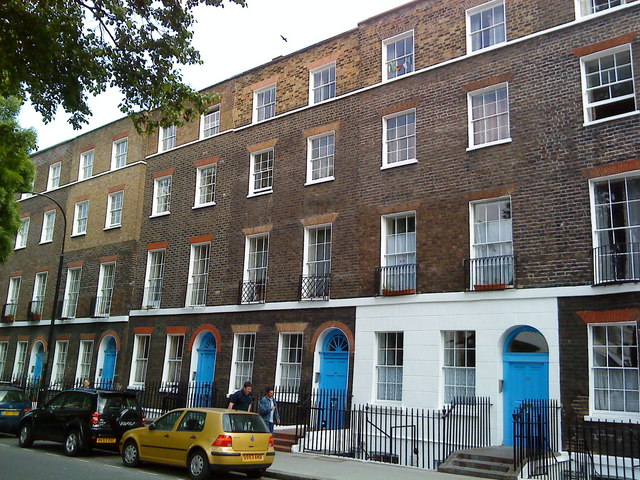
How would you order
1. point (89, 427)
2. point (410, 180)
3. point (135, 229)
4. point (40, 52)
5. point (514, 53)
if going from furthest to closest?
point (135, 229) → point (410, 180) → point (514, 53) → point (89, 427) → point (40, 52)

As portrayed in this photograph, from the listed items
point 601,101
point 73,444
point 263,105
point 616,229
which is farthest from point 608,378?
point 263,105

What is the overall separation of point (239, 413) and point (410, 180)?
9.01m

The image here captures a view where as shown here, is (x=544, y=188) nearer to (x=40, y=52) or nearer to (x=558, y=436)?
(x=558, y=436)

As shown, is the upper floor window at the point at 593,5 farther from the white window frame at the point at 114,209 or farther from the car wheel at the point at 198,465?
the white window frame at the point at 114,209

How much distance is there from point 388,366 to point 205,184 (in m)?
11.8

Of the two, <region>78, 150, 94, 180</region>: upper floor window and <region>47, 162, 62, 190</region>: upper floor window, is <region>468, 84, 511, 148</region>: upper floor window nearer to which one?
<region>78, 150, 94, 180</region>: upper floor window

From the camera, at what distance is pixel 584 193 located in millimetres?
15555

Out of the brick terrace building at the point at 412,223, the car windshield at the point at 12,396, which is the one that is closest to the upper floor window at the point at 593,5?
the brick terrace building at the point at 412,223

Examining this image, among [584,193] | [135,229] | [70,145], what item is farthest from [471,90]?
[70,145]

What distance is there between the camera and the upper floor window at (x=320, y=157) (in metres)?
21.8

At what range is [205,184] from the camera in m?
26.2

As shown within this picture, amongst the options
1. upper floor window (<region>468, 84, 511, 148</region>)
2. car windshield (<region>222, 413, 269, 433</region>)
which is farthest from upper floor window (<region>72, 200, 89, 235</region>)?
car windshield (<region>222, 413, 269, 433</region>)

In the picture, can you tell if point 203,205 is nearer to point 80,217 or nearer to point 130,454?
point 80,217

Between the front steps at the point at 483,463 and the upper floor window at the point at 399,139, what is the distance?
8681 mm
